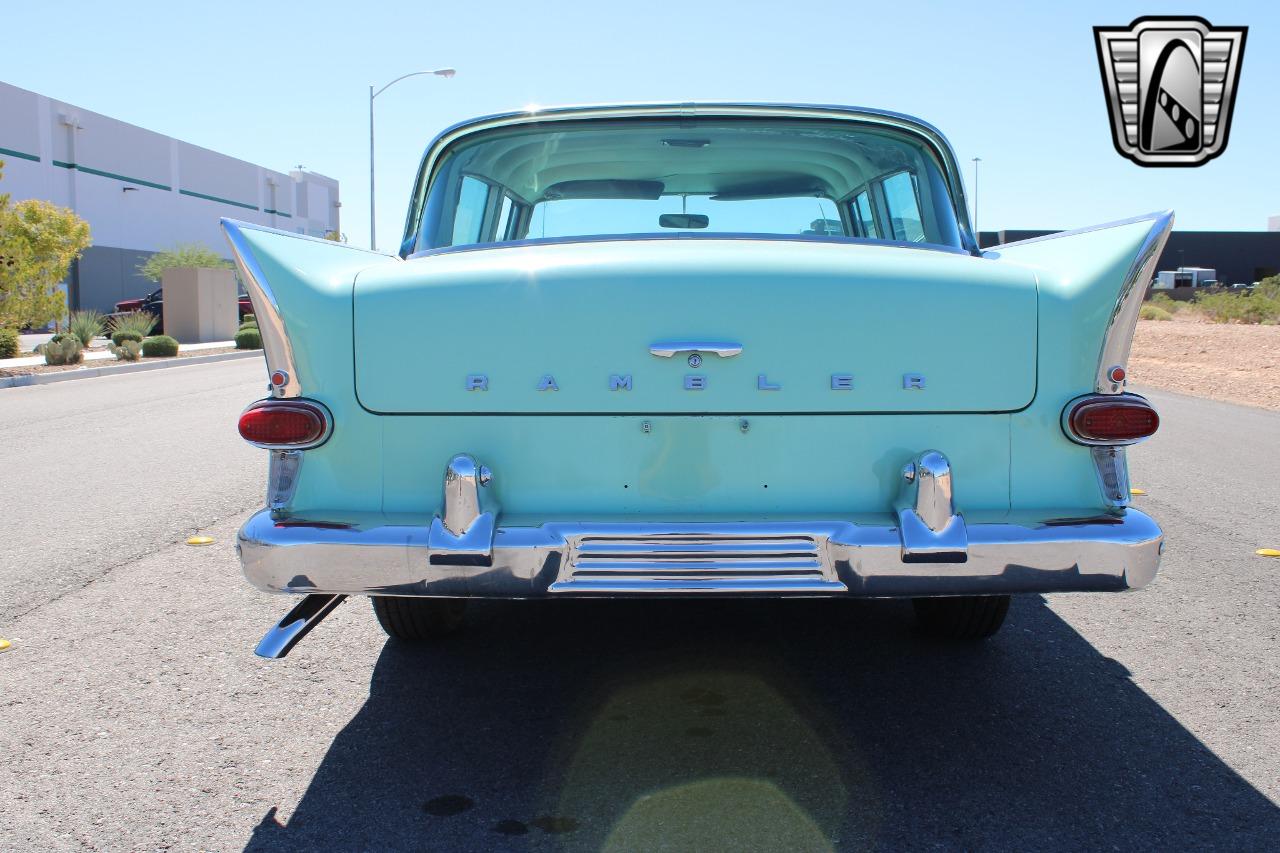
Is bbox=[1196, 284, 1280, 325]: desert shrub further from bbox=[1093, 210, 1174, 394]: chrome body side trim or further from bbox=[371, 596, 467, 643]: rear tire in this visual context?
bbox=[371, 596, 467, 643]: rear tire

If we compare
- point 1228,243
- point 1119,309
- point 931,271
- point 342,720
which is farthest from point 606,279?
point 1228,243

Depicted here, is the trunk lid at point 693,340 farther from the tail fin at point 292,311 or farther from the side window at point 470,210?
the side window at point 470,210

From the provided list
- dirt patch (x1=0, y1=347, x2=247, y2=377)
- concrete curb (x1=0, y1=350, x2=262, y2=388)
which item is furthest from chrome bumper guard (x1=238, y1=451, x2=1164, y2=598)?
dirt patch (x1=0, y1=347, x2=247, y2=377)

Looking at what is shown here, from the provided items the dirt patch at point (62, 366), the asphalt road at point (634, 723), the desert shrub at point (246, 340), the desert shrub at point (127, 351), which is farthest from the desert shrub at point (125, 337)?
the asphalt road at point (634, 723)

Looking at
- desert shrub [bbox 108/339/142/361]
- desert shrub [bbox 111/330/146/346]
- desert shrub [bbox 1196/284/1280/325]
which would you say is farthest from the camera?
desert shrub [bbox 1196/284/1280/325]

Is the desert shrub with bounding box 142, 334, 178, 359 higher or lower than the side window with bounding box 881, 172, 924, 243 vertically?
lower

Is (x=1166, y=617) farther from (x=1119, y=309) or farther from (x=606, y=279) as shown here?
(x=606, y=279)

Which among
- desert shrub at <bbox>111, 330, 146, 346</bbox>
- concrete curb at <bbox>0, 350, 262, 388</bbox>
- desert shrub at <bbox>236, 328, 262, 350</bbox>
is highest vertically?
desert shrub at <bbox>111, 330, 146, 346</bbox>

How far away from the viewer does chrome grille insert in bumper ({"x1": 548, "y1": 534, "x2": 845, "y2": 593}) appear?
2.61 m

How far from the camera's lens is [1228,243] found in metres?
74.6

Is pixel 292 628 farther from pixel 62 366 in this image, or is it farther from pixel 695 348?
pixel 62 366

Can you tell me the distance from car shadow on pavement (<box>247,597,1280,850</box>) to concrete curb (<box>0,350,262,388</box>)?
49.9 feet

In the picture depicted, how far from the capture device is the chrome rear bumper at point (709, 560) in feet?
8.56

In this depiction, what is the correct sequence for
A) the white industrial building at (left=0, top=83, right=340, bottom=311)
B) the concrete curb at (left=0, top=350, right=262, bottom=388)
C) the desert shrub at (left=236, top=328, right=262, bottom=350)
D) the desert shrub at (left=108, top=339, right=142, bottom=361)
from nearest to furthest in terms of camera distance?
the concrete curb at (left=0, top=350, right=262, bottom=388)
the desert shrub at (left=108, top=339, right=142, bottom=361)
the desert shrub at (left=236, top=328, right=262, bottom=350)
the white industrial building at (left=0, top=83, right=340, bottom=311)
